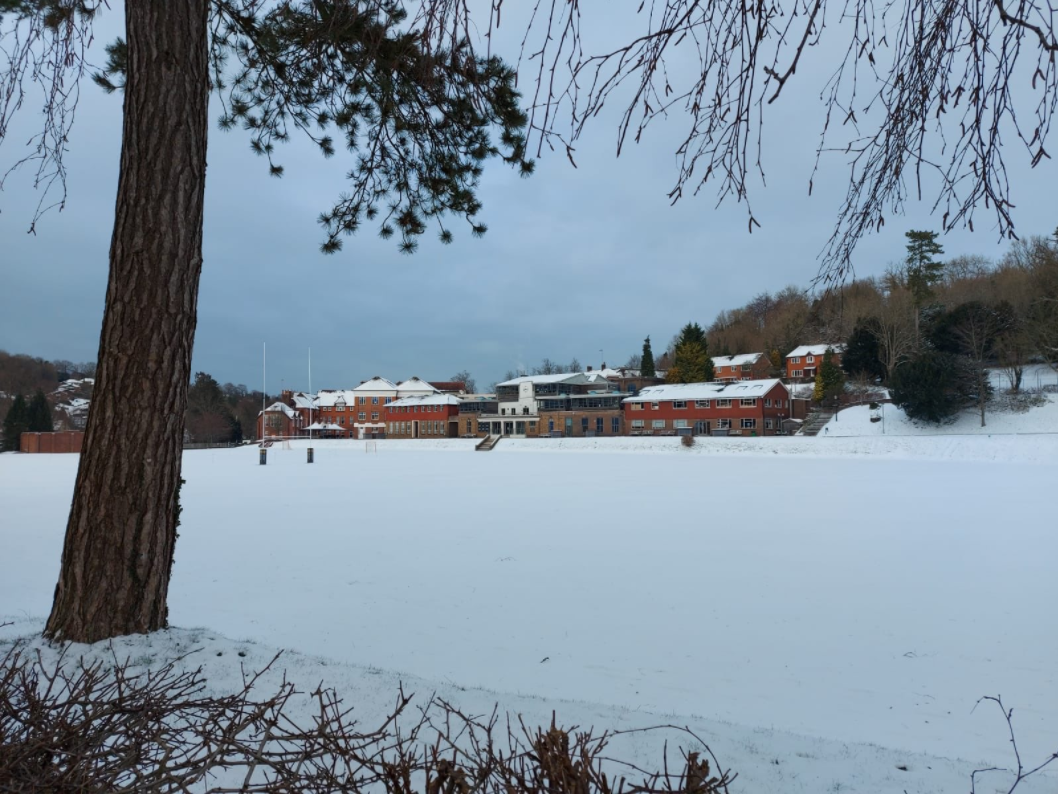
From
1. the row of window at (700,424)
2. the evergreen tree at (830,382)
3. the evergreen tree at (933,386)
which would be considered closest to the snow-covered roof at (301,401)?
the row of window at (700,424)

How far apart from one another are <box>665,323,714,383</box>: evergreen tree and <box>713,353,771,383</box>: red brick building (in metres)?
3.64

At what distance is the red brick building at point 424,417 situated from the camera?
189 feet

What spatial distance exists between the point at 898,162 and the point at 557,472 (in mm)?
19869

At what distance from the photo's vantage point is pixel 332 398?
238 feet

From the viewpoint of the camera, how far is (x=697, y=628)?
530 centimetres

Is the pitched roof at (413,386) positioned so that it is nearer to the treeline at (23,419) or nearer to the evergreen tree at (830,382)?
the treeline at (23,419)

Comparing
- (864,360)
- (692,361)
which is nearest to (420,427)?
(692,361)

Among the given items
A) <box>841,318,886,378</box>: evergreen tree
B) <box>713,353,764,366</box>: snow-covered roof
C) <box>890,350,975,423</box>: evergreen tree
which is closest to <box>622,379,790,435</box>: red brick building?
<box>841,318,886,378</box>: evergreen tree

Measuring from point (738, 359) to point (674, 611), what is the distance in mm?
55469

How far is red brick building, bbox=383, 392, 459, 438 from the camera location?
5769cm

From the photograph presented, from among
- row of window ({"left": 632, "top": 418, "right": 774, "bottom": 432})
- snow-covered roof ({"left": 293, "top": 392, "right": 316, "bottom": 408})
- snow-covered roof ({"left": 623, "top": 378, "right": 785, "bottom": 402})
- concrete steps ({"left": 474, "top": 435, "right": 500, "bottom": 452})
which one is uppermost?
snow-covered roof ({"left": 293, "top": 392, "right": 316, "bottom": 408})

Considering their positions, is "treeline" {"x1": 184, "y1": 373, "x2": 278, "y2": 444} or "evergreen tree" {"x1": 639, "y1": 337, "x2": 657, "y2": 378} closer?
"treeline" {"x1": 184, "y1": 373, "x2": 278, "y2": 444}

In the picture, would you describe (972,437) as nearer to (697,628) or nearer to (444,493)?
(444,493)

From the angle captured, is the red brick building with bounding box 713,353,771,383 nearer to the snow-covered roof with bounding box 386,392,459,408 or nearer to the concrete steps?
the concrete steps
